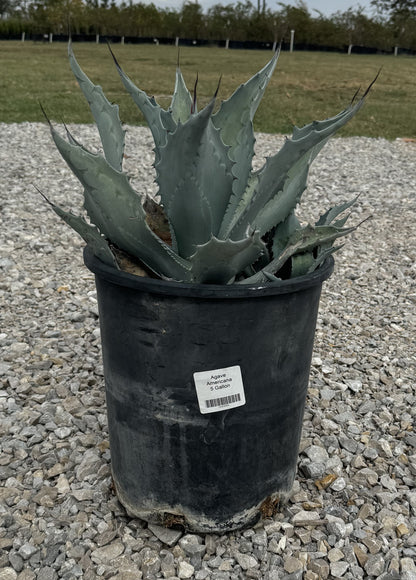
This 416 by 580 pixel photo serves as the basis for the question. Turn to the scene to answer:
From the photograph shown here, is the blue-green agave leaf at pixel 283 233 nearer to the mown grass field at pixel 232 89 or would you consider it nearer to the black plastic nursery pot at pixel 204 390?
the black plastic nursery pot at pixel 204 390

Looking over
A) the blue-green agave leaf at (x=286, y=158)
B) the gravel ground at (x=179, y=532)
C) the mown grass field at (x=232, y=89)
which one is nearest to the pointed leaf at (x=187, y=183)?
the blue-green agave leaf at (x=286, y=158)

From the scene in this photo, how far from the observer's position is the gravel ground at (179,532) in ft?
5.63

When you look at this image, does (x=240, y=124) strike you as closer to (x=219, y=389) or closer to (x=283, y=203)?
(x=283, y=203)

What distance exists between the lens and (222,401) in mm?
1568

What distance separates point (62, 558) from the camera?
5.58ft

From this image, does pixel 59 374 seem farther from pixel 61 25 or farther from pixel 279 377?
pixel 61 25

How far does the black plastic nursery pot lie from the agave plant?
9cm

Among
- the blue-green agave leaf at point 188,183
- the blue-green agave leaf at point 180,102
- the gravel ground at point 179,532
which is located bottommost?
the gravel ground at point 179,532

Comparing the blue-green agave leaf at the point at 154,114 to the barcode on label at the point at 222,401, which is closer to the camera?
the barcode on label at the point at 222,401

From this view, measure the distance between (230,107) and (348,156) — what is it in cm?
591

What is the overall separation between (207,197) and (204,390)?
49 centimetres

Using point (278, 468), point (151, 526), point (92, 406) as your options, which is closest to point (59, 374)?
point (92, 406)

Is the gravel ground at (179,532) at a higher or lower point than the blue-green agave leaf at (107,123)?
lower

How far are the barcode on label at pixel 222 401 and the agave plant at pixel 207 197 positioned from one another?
30 centimetres
